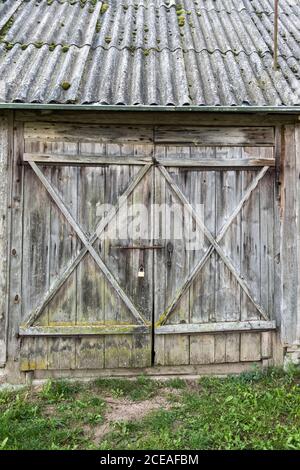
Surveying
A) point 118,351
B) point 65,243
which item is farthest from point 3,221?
point 118,351

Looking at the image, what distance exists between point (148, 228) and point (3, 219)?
1.57 m

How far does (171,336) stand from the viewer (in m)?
4.22

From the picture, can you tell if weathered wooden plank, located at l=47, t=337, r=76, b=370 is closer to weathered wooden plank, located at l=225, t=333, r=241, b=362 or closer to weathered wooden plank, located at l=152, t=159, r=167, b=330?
weathered wooden plank, located at l=152, t=159, r=167, b=330

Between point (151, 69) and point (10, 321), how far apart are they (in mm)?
3203

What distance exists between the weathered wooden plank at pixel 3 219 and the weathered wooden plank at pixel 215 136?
1.63 m

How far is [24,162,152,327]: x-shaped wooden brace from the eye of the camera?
4090 mm

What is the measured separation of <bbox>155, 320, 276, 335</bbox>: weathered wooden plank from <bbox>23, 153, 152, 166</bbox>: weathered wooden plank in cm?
184

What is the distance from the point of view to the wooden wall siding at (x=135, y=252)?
412 cm

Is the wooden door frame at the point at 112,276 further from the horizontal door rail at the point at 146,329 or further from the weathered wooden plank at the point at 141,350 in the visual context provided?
the weathered wooden plank at the point at 141,350

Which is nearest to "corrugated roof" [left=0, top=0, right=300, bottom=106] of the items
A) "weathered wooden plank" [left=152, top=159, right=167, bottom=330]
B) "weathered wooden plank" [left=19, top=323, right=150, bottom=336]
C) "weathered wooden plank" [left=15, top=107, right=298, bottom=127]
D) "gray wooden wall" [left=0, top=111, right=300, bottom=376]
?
"weathered wooden plank" [left=15, top=107, right=298, bottom=127]

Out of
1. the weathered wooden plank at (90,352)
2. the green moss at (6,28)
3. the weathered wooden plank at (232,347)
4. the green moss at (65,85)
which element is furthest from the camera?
the green moss at (6,28)

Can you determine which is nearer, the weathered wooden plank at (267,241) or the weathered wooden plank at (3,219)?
the weathered wooden plank at (3,219)

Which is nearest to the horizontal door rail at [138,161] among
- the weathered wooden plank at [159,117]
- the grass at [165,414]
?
the weathered wooden plank at [159,117]
